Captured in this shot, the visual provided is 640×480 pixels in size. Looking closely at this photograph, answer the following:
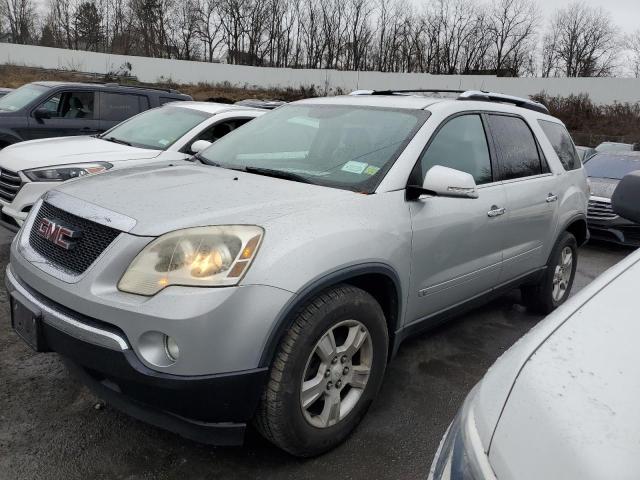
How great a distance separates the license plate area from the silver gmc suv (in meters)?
0.02

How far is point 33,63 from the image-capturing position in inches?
1850

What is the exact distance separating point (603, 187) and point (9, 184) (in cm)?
830

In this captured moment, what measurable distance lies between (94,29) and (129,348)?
7233 centimetres

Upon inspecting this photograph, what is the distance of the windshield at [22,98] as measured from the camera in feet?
24.8

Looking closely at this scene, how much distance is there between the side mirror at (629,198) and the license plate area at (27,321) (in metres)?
2.81

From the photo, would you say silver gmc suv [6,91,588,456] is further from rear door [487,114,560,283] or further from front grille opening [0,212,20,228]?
front grille opening [0,212,20,228]

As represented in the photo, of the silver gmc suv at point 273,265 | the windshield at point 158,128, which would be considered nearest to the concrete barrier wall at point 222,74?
the windshield at point 158,128

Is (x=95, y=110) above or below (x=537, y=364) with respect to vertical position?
above

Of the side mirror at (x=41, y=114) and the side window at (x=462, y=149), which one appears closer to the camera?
the side window at (x=462, y=149)

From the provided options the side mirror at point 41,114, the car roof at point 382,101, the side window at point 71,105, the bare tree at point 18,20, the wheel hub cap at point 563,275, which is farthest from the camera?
the bare tree at point 18,20

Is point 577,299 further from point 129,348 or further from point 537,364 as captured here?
point 129,348

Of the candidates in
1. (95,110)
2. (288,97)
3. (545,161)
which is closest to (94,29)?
(288,97)

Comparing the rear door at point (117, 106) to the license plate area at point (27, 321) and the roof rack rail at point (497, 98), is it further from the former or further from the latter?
the license plate area at point (27, 321)

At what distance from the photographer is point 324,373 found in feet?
8.13
